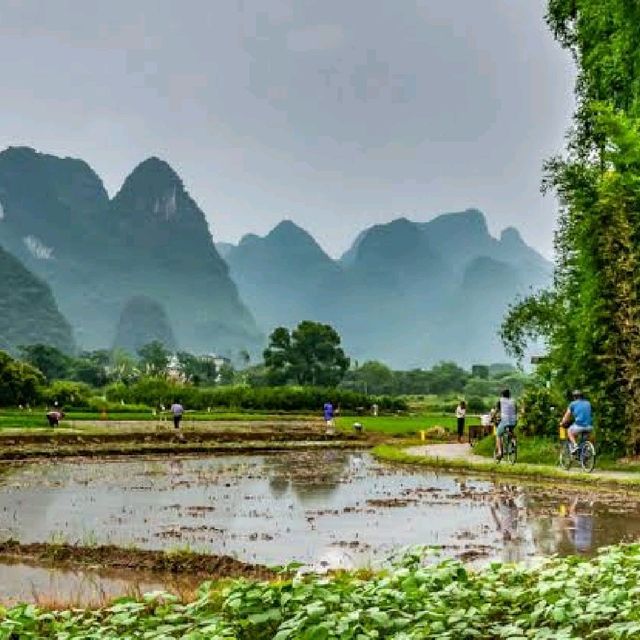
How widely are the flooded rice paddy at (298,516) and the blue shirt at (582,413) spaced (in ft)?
8.34

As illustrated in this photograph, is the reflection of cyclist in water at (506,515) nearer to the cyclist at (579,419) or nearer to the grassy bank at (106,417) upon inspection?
the cyclist at (579,419)

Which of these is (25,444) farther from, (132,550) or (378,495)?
(132,550)

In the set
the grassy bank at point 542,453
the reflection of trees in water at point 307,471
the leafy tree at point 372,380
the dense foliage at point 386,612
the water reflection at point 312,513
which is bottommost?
the reflection of trees in water at point 307,471

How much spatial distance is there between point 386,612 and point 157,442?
107ft

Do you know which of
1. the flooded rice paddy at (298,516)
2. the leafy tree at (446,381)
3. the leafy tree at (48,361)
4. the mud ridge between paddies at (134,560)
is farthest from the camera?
the leafy tree at (446,381)

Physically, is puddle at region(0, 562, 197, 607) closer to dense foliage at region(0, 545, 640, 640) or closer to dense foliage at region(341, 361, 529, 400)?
dense foliage at region(0, 545, 640, 640)

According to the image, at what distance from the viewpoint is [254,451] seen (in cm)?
3603

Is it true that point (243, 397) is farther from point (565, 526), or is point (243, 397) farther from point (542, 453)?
point (565, 526)

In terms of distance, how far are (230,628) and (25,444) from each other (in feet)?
99.7

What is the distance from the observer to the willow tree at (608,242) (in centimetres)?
2516

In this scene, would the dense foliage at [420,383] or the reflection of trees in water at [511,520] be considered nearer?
the reflection of trees in water at [511,520]

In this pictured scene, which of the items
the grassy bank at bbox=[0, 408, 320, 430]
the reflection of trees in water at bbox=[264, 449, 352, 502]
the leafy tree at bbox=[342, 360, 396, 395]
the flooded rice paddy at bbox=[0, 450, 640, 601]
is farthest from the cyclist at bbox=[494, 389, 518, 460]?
the leafy tree at bbox=[342, 360, 396, 395]

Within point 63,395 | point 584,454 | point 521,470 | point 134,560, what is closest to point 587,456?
point 584,454

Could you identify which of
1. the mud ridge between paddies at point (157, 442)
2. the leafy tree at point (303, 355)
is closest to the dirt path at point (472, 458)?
the mud ridge between paddies at point (157, 442)
